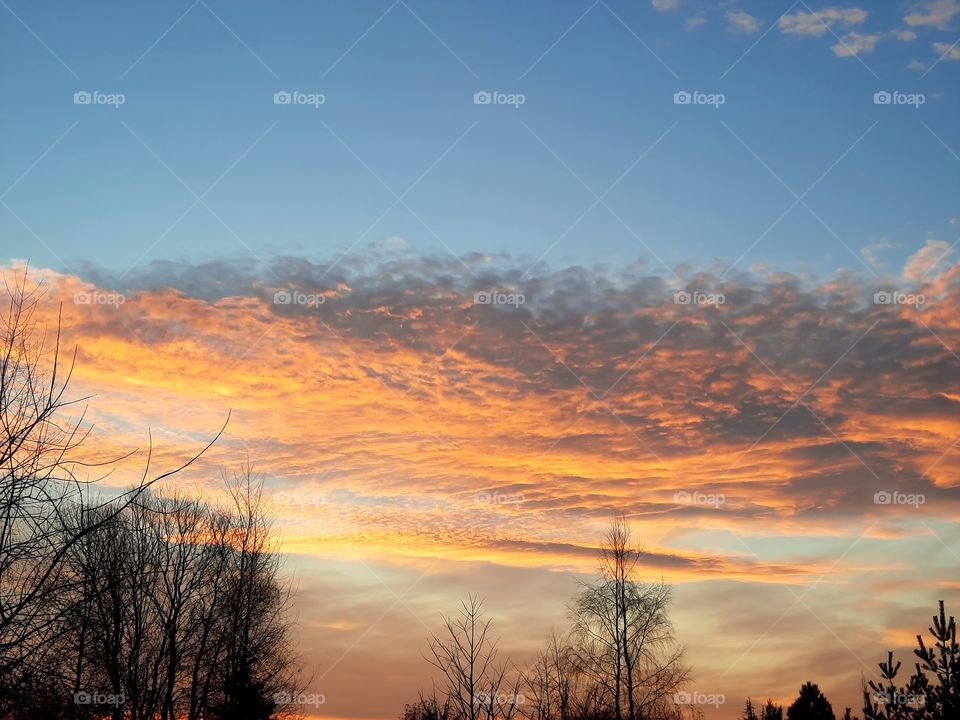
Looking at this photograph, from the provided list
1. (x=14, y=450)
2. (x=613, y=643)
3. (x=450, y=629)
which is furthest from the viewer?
(x=613, y=643)

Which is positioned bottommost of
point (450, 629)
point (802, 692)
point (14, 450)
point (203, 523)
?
point (802, 692)

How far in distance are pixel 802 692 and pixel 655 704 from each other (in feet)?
89.3

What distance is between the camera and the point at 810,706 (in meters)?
62.7

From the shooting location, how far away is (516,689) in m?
23.1

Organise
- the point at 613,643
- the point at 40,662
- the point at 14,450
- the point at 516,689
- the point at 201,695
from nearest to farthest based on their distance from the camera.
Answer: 1. the point at 14,450
2. the point at 40,662
3. the point at 516,689
4. the point at 201,695
5. the point at 613,643

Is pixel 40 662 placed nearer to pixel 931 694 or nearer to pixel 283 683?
pixel 931 694

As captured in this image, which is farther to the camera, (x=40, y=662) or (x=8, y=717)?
(x=8, y=717)

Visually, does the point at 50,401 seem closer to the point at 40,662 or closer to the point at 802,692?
the point at 40,662

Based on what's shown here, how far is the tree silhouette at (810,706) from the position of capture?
6112 cm

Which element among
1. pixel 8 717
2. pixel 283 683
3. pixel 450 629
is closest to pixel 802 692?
pixel 283 683

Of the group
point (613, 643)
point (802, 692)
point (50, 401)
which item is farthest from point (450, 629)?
point (802, 692)

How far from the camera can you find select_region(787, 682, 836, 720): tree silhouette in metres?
61.1

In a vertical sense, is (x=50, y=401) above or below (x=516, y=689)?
above

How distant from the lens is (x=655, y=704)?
44.0 meters
